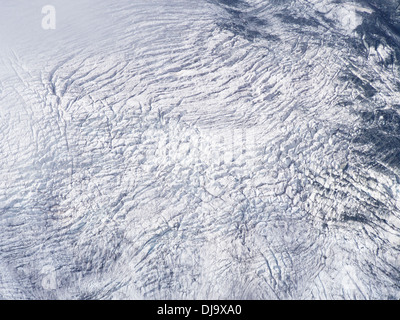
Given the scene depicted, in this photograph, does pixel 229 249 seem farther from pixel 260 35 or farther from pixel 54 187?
pixel 260 35

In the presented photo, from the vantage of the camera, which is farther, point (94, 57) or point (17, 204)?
point (94, 57)

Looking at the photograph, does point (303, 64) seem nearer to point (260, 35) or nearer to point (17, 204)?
point (260, 35)

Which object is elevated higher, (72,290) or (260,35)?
(260,35)

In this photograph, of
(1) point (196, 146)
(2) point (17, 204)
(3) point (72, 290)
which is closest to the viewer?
(3) point (72, 290)

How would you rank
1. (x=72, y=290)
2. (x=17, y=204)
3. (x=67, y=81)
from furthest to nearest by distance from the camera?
1. (x=67, y=81)
2. (x=17, y=204)
3. (x=72, y=290)

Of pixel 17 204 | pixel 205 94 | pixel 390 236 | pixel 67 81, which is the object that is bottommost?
pixel 390 236

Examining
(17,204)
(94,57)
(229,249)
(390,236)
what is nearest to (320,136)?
(390,236)

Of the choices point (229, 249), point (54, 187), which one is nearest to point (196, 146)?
point (229, 249)
